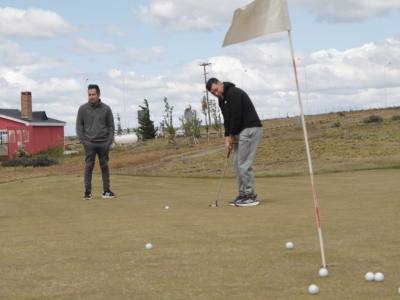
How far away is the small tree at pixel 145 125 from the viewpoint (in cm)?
6444

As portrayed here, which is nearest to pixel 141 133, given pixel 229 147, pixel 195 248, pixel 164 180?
pixel 164 180

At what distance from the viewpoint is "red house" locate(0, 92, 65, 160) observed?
50344 mm

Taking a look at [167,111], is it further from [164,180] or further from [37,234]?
[37,234]

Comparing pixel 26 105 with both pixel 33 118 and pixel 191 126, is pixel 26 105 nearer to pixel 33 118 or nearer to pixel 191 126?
pixel 33 118

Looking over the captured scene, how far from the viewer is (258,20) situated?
6434 millimetres

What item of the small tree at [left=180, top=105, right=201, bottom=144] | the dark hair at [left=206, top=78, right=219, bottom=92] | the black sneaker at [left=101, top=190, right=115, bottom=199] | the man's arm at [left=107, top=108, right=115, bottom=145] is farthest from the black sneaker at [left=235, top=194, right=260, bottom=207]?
the small tree at [left=180, top=105, right=201, bottom=144]

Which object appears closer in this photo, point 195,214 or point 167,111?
point 195,214

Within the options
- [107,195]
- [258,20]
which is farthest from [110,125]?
[258,20]

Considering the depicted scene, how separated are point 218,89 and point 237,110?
46 centimetres

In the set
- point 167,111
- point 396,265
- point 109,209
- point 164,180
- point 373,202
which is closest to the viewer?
point 396,265

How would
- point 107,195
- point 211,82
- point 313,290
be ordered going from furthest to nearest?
1. point 107,195
2. point 211,82
3. point 313,290

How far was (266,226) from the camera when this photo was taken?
26.7 ft

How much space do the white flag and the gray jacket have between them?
7.30 m

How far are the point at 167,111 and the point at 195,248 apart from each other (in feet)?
155
